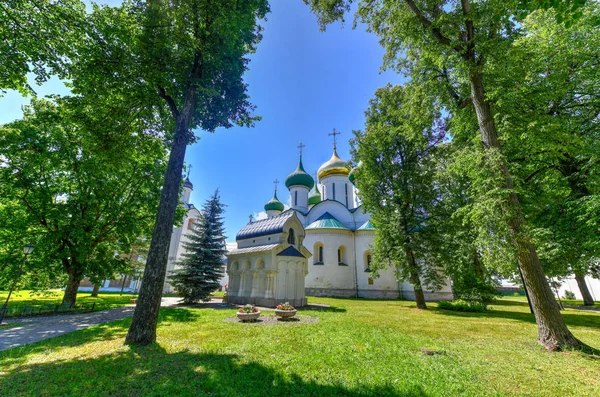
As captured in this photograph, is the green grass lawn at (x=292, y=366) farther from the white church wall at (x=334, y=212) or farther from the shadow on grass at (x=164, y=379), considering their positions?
the white church wall at (x=334, y=212)

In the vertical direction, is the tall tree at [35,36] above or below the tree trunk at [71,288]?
above

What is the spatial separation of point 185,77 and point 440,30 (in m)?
8.98

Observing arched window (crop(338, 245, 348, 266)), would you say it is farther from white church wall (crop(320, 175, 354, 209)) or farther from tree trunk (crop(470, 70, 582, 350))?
tree trunk (crop(470, 70, 582, 350))

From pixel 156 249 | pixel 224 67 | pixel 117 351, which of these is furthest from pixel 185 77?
pixel 117 351

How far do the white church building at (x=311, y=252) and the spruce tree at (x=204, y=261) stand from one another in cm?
129

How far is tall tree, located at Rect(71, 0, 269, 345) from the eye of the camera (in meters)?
7.40

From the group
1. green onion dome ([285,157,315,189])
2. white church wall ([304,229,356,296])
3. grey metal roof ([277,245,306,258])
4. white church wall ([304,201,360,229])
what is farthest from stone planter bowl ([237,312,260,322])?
green onion dome ([285,157,315,189])

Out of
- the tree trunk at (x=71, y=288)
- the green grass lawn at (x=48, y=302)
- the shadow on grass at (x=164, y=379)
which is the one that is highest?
the tree trunk at (x=71, y=288)

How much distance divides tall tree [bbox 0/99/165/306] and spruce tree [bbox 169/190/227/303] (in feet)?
Result: 13.5

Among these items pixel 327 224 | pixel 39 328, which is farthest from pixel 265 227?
pixel 39 328

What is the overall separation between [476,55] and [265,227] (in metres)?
14.0

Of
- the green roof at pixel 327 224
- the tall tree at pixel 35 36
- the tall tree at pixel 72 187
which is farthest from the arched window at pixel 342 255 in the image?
the tall tree at pixel 35 36

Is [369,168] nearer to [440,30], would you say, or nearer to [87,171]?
[440,30]

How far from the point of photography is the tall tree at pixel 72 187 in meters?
11.1
